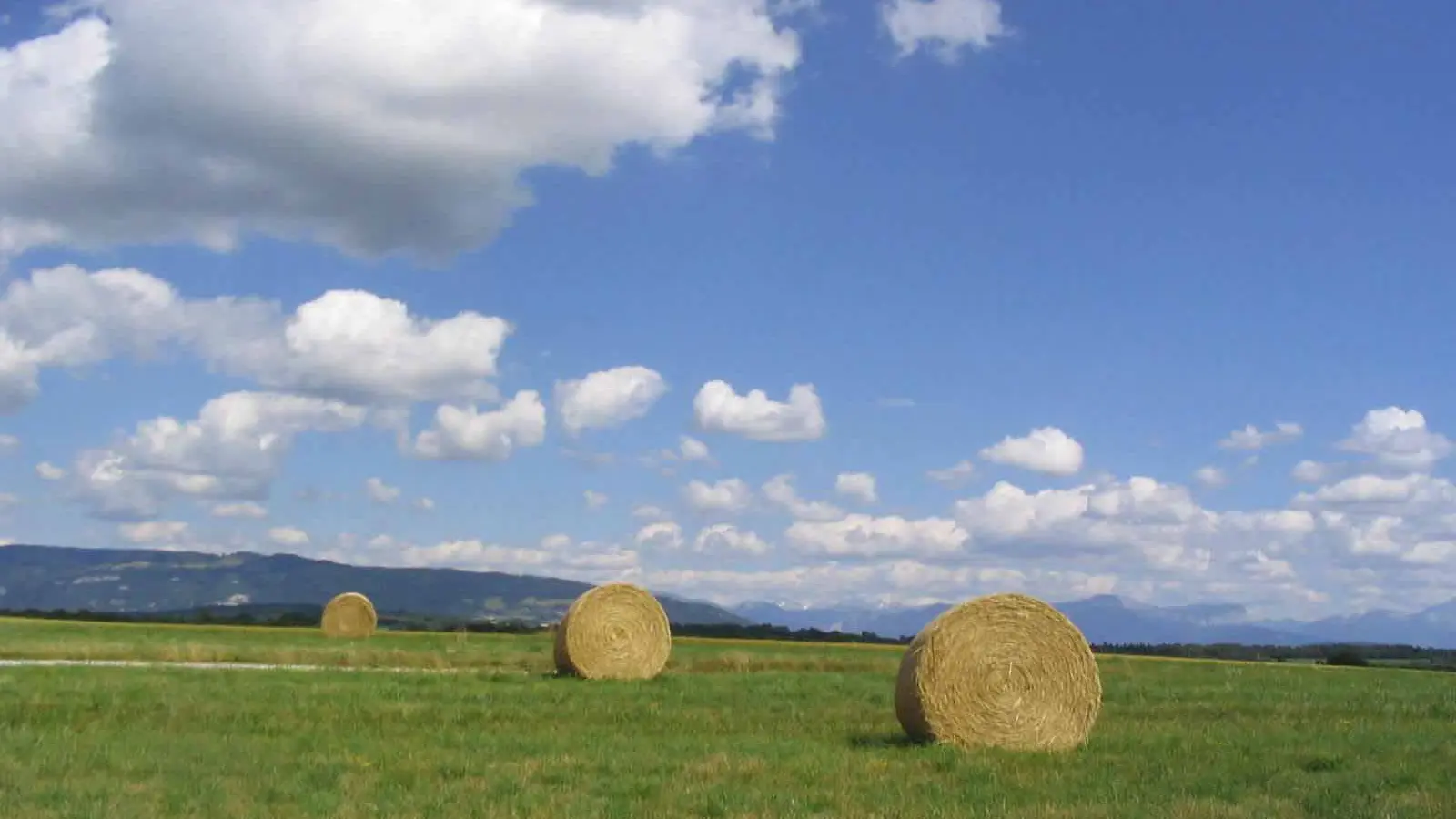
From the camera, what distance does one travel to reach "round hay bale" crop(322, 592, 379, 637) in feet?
158

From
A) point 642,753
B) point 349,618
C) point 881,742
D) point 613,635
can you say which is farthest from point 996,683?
point 349,618

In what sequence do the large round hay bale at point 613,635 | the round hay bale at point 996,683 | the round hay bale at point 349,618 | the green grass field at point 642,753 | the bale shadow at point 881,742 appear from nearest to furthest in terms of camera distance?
the green grass field at point 642,753 → the bale shadow at point 881,742 → the round hay bale at point 996,683 → the large round hay bale at point 613,635 → the round hay bale at point 349,618

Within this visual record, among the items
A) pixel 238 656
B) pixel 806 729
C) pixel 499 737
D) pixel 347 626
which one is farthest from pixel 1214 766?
pixel 347 626

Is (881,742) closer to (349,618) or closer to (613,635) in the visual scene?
(613,635)

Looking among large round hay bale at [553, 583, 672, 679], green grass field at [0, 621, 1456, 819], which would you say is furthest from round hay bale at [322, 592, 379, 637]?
green grass field at [0, 621, 1456, 819]

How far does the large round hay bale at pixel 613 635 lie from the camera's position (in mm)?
27875

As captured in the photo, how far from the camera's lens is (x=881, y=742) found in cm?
1652

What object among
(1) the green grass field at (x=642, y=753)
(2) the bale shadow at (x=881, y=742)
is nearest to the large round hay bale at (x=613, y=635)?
(1) the green grass field at (x=642, y=753)

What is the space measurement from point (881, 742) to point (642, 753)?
3365 millimetres

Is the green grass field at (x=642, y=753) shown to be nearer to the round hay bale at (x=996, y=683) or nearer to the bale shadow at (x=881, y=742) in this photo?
the bale shadow at (x=881, y=742)

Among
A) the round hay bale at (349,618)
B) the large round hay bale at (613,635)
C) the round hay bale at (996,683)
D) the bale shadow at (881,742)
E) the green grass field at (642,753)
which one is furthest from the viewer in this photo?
the round hay bale at (349,618)

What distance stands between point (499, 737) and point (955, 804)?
615cm

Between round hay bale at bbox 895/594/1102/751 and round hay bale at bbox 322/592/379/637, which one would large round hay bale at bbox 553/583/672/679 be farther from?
round hay bale at bbox 322/592/379/637

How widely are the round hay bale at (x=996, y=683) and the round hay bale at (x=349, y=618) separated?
34.7 meters
